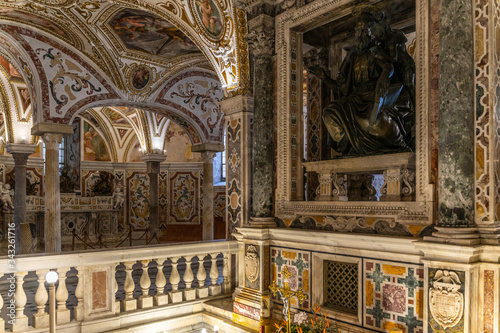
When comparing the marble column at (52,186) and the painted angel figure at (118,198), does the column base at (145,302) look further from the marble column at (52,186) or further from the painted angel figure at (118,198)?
the painted angel figure at (118,198)

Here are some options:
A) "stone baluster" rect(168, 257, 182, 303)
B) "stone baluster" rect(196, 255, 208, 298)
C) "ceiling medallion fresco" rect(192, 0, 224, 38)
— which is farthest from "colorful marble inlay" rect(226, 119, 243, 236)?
"ceiling medallion fresco" rect(192, 0, 224, 38)

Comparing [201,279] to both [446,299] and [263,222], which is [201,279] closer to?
[263,222]

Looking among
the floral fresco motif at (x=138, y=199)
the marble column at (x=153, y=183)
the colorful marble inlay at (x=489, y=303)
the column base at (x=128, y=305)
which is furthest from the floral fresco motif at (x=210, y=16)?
the floral fresco motif at (x=138, y=199)

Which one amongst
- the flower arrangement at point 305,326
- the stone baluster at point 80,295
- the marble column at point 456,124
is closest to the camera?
the marble column at point 456,124

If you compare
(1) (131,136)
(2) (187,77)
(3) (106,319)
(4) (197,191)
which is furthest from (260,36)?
(1) (131,136)

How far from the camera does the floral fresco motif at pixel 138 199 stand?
1830 cm

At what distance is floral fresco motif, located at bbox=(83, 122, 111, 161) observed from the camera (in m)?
18.0

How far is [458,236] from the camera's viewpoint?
137 inches

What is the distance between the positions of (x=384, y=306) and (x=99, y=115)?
1567cm

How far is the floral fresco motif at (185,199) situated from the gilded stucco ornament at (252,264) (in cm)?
1201

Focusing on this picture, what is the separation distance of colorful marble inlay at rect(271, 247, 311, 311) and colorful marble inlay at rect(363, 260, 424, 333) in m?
0.87

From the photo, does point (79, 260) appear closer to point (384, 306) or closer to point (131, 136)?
point (384, 306)

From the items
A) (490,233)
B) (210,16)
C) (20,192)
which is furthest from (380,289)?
(20,192)

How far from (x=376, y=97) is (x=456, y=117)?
41.2 inches
